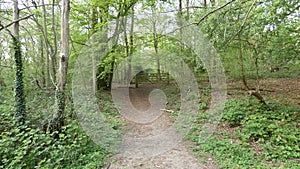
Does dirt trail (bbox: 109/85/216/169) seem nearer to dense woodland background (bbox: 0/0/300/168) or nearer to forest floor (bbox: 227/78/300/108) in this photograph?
dense woodland background (bbox: 0/0/300/168)

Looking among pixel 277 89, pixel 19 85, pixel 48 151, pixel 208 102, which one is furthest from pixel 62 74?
pixel 277 89

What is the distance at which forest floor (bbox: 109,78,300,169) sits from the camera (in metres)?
2.87

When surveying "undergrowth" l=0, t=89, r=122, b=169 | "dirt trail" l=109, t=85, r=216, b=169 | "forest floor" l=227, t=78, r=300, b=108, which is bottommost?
"dirt trail" l=109, t=85, r=216, b=169

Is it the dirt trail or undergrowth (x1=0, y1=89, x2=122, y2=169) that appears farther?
the dirt trail

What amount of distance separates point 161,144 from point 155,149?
0.83 feet

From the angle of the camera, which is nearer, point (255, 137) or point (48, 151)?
point (48, 151)

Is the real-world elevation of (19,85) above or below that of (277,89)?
above

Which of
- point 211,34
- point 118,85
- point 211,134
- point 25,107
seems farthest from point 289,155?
point 118,85

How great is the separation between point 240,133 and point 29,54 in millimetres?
8621

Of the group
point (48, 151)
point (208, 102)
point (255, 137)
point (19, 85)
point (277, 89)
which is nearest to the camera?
point (48, 151)

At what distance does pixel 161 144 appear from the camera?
3.61 m

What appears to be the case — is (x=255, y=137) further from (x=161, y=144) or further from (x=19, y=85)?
(x=19, y=85)

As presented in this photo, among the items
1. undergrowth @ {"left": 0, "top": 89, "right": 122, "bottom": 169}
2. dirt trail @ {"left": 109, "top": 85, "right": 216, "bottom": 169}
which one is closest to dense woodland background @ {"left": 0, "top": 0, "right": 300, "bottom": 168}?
undergrowth @ {"left": 0, "top": 89, "right": 122, "bottom": 169}

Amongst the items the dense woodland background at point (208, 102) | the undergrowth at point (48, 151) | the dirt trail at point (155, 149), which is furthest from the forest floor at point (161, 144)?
the undergrowth at point (48, 151)
